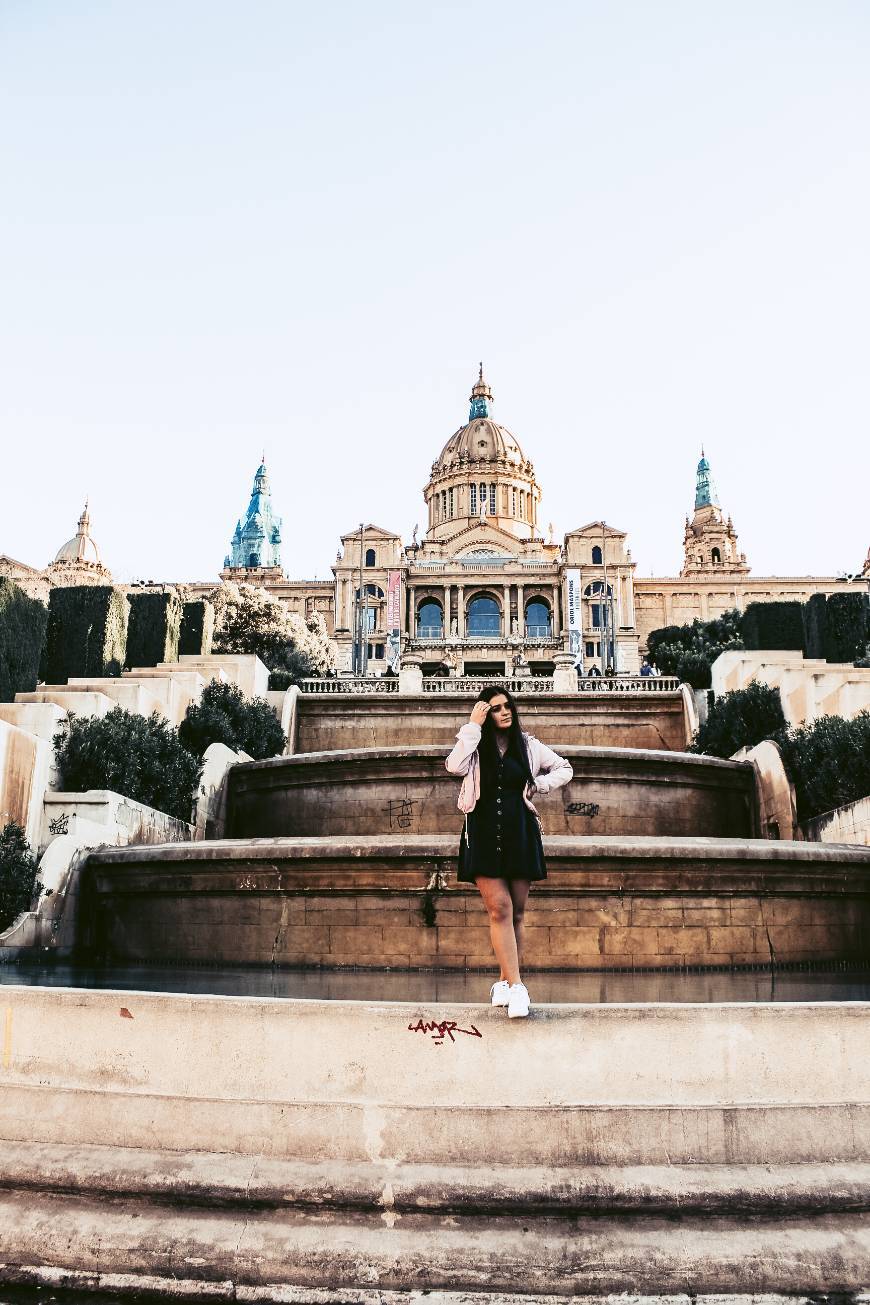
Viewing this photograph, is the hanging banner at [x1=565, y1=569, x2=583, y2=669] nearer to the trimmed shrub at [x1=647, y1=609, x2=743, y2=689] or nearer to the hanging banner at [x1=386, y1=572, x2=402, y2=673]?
the hanging banner at [x1=386, y1=572, x2=402, y2=673]

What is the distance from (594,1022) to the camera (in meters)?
3.99

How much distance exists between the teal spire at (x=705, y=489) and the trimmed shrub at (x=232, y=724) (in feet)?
337

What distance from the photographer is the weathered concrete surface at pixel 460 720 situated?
16391 millimetres

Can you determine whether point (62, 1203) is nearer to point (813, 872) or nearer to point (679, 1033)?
point (679, 1033)

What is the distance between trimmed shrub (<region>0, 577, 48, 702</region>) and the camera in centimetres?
1496

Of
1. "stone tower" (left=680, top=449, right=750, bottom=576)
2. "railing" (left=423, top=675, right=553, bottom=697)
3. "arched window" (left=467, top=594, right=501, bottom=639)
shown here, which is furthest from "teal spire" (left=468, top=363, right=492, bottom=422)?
"railing" (left=423, top=675, right=553, bottom=697)

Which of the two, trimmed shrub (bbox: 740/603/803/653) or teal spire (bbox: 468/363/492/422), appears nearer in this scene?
trimmed shrub (bbox: 740/603/803/653)

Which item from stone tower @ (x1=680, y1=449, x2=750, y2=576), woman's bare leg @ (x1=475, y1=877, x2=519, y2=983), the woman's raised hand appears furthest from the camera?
stone tower @ (x1=680, y1=449, x2=750, y2=576)

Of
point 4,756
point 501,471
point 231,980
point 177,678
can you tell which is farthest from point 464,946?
point 501,471

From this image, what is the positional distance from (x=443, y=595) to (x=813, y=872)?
7273 cm

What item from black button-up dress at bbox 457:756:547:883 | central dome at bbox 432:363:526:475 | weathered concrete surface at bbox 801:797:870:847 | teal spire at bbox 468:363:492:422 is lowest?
black button-up dress at bbox 457:756:547:883

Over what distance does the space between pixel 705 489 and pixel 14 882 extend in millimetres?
114459

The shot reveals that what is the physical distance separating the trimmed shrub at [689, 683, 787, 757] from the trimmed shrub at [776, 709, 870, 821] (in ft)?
7.92

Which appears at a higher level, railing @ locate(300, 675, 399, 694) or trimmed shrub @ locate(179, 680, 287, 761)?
railing @ locate(300, 675, 399, 694)
